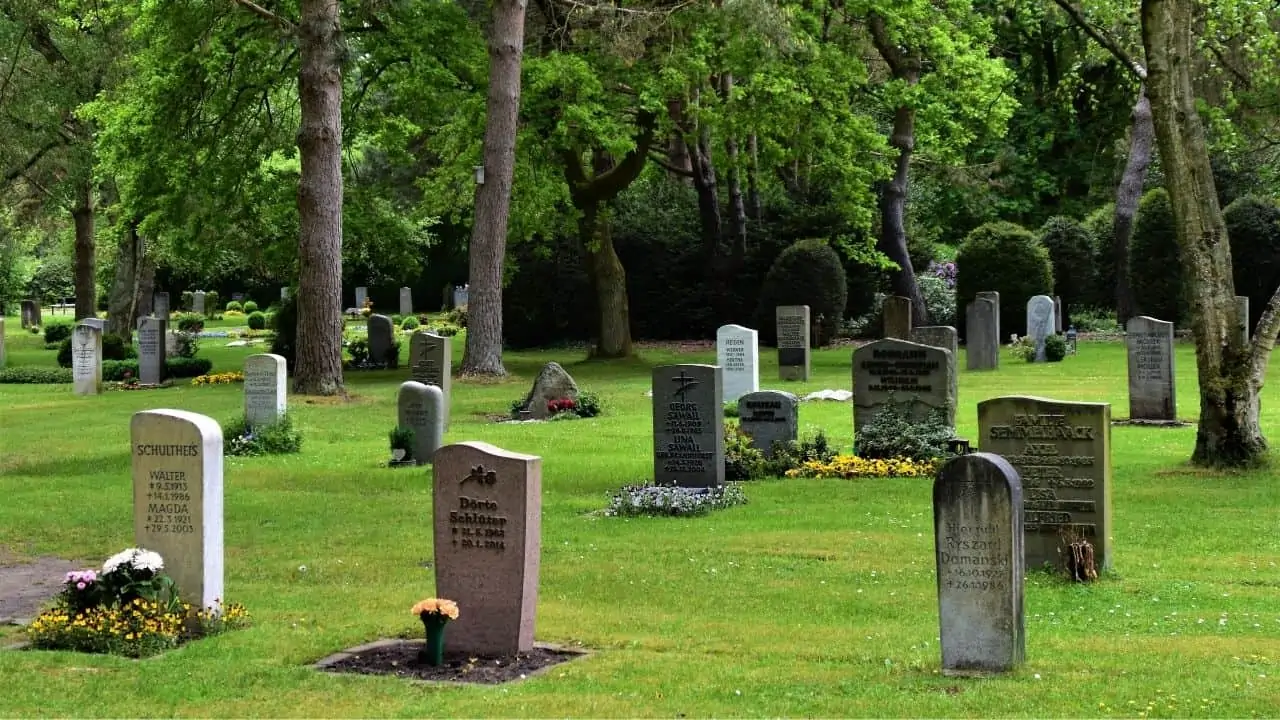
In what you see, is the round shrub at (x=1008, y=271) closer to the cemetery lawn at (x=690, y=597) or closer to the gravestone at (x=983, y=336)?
the gravestone at (x=983, y=336)

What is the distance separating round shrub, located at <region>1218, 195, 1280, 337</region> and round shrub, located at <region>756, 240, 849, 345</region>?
985cm

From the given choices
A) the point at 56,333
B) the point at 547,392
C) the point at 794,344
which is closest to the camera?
the point at 547,392

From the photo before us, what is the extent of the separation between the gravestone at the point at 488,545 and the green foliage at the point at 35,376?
94.9 feet

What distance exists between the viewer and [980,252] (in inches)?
1538

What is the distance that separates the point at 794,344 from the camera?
99.2ft

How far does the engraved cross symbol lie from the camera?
15.8 metres

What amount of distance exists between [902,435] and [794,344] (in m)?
12.9

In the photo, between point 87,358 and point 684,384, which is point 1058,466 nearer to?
point 684,384

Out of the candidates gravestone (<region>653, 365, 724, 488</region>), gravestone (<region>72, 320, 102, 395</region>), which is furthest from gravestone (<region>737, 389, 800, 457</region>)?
gravestone (<region>72, 320, 102, 395</region>)

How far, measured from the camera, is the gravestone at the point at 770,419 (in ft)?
58.1

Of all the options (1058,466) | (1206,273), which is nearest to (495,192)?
(1206,273)

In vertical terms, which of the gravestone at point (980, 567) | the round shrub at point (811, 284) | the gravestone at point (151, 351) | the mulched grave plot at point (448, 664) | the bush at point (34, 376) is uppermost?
the round shrub at point (811, 284)

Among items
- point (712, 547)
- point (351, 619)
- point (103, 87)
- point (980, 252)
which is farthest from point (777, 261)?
point (351, 619)

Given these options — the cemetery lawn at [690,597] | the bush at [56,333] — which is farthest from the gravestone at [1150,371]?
the bush at [56,333]
